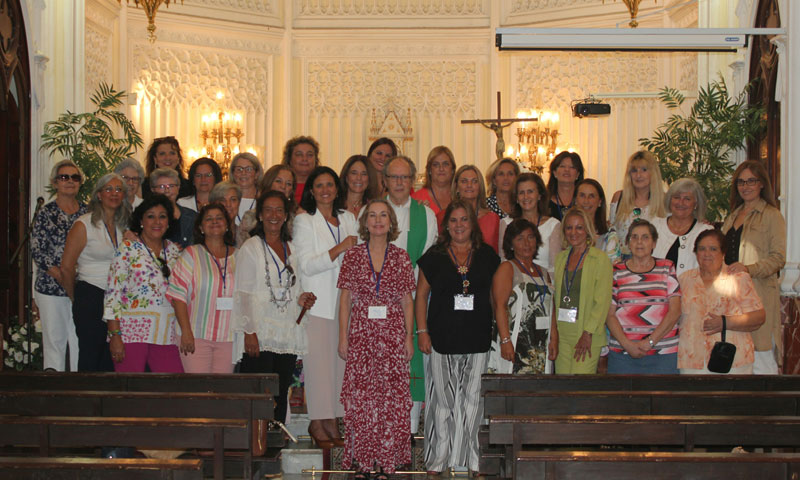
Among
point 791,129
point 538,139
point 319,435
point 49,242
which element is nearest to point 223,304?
point 319,435

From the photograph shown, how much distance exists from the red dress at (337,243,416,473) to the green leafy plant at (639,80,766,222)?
12.5ft

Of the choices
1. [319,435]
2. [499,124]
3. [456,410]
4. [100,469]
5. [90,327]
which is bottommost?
[319,435]

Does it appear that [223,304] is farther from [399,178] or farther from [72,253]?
[399,178]

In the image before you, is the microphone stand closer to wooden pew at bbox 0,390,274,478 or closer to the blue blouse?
the blue blouse

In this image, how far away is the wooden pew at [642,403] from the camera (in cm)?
417

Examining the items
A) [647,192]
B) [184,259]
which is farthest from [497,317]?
[184,259]

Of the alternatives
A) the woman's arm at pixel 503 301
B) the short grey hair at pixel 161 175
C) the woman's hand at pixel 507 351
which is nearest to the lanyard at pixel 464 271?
the woman's arm at pixel 503 301

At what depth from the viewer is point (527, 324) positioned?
5.39 m

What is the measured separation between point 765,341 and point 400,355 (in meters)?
2.33

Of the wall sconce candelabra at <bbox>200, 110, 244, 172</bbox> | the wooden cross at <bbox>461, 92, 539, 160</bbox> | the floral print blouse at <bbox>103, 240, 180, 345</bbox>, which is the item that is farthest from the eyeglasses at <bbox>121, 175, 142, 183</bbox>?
the wooden cross at <bbox>461, 92, 539, 160</bbox>

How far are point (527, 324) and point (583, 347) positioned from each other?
35cm

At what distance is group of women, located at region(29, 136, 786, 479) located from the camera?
5148 millimetres

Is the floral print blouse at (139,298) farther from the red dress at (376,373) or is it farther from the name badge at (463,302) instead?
the name badge at (463,302)

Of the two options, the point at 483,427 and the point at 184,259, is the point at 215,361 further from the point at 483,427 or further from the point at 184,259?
the point at 483,427
